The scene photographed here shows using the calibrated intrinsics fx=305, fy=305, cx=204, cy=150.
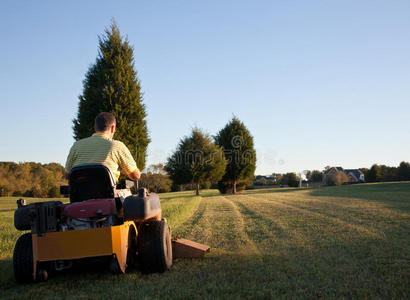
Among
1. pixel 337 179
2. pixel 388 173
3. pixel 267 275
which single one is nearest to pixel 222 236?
pixel 267 275

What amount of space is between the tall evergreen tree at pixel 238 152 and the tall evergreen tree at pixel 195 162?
191 inches

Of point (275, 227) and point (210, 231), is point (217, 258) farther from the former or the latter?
point (275, 227)

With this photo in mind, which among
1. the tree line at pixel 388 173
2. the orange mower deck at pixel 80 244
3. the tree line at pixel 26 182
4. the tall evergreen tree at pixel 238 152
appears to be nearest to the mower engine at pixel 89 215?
the orange mower deck at pixel 80 244

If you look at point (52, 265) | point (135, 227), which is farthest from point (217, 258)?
point (52, 265)

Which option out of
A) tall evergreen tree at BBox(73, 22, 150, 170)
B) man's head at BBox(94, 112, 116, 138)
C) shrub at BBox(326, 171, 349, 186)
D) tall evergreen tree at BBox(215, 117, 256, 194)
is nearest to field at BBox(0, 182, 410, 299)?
man's head at BBox(94, 112, 116, 138)

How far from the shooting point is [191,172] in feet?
109

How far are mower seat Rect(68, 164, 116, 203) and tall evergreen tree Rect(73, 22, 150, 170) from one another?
1167cm

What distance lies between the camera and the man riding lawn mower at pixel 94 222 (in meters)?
3.17

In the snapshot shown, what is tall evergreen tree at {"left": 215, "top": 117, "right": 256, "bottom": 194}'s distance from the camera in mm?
39500

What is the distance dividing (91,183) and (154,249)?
3.62 ft

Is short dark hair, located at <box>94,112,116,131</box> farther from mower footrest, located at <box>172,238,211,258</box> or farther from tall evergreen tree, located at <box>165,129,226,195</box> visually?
tall evergreen tree, located at <box>165,129,226,195</box>

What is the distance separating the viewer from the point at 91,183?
136 inches

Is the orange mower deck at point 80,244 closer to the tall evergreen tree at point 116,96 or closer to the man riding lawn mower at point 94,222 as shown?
the man riding lawn mower at point 94,222

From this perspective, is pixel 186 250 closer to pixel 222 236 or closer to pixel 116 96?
pixel 222 236
